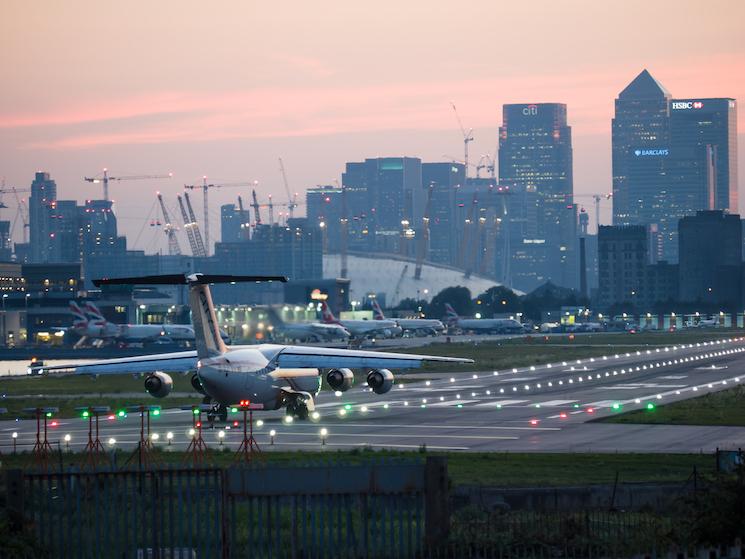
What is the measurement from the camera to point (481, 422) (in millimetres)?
65375

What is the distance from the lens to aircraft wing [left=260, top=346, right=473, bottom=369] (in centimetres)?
6419

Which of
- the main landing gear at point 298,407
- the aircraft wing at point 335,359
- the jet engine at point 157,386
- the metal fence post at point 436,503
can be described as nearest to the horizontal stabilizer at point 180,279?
the jet engine at point 157,386

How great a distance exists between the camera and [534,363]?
127188 mm

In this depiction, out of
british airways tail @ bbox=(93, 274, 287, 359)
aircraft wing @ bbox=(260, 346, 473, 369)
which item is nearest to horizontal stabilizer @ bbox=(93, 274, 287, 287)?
british airways tail @ bbox=(93, 274, 287, 359)

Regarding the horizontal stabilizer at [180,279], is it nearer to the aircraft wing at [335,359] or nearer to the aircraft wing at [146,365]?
the aircraft wing at [146,365]

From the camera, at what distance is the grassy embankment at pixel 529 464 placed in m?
41.5

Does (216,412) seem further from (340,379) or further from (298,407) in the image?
(340,379)

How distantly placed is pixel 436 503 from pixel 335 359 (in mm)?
40284

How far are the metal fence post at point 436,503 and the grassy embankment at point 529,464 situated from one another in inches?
534

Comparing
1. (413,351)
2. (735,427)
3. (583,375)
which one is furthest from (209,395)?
(413,351)

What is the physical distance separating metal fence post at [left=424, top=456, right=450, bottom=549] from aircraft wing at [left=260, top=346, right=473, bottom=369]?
38.5 m

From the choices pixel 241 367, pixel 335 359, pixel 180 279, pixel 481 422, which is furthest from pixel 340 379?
pixel 180 279

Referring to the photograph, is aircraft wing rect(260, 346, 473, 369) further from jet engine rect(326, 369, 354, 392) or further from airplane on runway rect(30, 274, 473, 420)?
jet engine rect(326, 369, 354, 392)

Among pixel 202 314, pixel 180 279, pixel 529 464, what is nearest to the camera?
pixel 529 464
